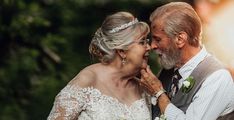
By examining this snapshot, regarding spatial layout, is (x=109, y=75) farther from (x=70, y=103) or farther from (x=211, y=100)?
(x=211, y=100)

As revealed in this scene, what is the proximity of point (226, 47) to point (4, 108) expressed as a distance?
3274mm

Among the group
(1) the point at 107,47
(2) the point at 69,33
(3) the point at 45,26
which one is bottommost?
(2) the point at 69,33

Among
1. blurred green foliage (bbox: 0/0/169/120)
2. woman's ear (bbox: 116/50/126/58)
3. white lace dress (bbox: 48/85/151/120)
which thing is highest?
woman's ear (bbox: 116/50/126/58)

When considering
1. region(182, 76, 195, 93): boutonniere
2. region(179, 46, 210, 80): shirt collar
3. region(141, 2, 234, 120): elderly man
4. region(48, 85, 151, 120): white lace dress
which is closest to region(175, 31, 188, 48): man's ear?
region(141, 2, 234, 120): elderly man

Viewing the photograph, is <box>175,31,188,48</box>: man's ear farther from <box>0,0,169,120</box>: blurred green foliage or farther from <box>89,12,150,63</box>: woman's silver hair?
<box>0,0,169,120</box>: blurred green foliage

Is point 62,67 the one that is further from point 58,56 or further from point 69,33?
point 69,33

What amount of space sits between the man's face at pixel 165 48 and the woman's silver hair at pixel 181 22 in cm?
5

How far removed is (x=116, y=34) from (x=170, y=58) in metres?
0.47

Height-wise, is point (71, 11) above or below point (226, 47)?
below

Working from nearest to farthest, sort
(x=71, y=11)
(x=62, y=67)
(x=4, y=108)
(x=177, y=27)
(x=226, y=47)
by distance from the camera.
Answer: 1. (x=177, y=27)
2. (x=226, y=47)
3. (x=4, y=108)
4. (x=62, y=67)
5. (x=71, y=11)

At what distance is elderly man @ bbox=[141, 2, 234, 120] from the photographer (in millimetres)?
7164

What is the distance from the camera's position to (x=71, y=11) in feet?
49.9

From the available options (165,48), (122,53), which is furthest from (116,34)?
(165,48)

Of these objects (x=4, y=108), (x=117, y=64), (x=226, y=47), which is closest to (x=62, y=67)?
(x=4, y=108)
